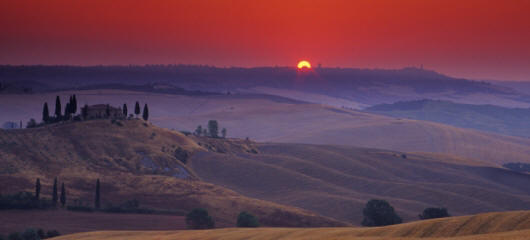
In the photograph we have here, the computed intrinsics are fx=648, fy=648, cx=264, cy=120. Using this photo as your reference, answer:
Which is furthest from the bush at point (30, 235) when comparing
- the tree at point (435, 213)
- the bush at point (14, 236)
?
the tree at point (435, 213)

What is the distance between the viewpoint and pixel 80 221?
358 feet

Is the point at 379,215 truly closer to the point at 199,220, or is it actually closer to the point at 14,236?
the point at 199,220

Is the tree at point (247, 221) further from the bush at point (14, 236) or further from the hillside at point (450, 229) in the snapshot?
the hillside at point (450, 229)

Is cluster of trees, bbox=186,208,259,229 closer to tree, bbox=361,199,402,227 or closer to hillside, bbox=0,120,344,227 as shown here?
hillside, bbox=0,120,344,227

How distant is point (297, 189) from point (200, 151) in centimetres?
3204

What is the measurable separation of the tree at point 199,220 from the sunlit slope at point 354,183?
108ft

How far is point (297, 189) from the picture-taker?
15675 cm

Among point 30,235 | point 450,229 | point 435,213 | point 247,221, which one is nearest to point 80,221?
point 30,235

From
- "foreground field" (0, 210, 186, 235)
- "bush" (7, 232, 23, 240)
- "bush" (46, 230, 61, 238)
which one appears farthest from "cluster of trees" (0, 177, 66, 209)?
"bush" (7, 232, 23, 240)

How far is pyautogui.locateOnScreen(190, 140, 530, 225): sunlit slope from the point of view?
14600 cm

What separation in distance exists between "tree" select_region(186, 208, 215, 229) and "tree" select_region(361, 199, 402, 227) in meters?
30.8

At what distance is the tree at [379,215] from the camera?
397 ft

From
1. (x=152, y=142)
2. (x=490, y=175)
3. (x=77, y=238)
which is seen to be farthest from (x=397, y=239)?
(x=490, y=175)

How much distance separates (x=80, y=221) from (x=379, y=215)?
177 feet
